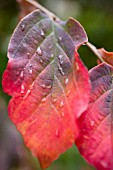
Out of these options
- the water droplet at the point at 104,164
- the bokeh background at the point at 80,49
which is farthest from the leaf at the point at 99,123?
the bokeh background at the point at 80,49

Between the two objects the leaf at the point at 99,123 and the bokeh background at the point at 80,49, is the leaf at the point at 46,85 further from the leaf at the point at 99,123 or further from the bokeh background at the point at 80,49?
the bokeh background at the point at 80,49

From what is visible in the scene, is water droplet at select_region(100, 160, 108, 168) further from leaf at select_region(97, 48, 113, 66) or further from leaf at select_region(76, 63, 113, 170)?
leaf at select_region(97, 48, 113, 66)

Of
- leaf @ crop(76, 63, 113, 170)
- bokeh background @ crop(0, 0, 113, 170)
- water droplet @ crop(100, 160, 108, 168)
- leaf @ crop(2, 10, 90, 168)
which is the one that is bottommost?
bokeh background @ crop(0, 0, 113, 170)

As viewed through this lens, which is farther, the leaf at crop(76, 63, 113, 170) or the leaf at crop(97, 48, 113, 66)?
the leaf at crop(97, 48, 113, 66)

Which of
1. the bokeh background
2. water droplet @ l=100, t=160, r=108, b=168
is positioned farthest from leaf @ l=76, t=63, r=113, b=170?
the bokeh background

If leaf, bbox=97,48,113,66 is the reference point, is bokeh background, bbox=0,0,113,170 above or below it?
below

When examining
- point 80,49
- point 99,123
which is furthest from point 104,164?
point 80,49

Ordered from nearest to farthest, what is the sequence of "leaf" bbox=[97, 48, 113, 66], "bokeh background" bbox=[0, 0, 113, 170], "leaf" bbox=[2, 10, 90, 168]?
"leaf" bbox=[2, 10, 90, 168] → "leaf" bbox=[97, 48, 113, 66] → "bokeh background" bbox=[0, 0, 113, 170]

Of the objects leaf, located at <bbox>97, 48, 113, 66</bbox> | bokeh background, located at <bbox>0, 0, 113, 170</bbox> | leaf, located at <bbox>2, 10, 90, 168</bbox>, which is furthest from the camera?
bokeh background, located at <bbox>0, 0, 113, 170</bbox>
